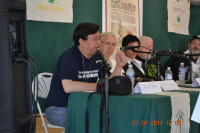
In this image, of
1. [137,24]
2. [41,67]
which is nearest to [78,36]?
[41,67]

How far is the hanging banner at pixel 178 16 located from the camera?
19.2 ft

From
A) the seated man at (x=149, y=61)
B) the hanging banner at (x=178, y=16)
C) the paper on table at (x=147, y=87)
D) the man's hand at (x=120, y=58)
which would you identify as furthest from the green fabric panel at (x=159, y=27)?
the paper on table at (x=147, y=87)

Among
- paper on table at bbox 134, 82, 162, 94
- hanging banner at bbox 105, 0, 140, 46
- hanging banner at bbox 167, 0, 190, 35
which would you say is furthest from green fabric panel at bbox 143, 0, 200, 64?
paper on table at bbox 134, 82, 162, 94

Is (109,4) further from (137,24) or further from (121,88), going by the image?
(121,88)

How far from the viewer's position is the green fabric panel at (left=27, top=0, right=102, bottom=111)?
3395 millimetres

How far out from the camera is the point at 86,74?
229 centimetres

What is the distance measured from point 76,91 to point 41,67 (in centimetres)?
157

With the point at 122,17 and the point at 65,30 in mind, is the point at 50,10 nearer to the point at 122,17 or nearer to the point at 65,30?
the point at 65,30

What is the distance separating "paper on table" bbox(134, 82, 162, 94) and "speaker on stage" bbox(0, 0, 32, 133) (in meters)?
0.76

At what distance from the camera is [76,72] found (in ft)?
7.25

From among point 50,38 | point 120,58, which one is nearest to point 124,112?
point 120,58

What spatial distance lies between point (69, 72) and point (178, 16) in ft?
14.6

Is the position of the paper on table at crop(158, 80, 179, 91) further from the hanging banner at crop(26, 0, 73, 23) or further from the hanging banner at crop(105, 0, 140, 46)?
the hanging banner at crop(105, 0, 140, 46)

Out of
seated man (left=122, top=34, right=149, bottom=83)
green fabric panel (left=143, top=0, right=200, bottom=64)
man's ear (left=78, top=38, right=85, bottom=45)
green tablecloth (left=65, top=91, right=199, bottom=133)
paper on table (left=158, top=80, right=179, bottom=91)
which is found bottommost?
green tablecloth (left=65, top=91, right=199, bottom=133)
